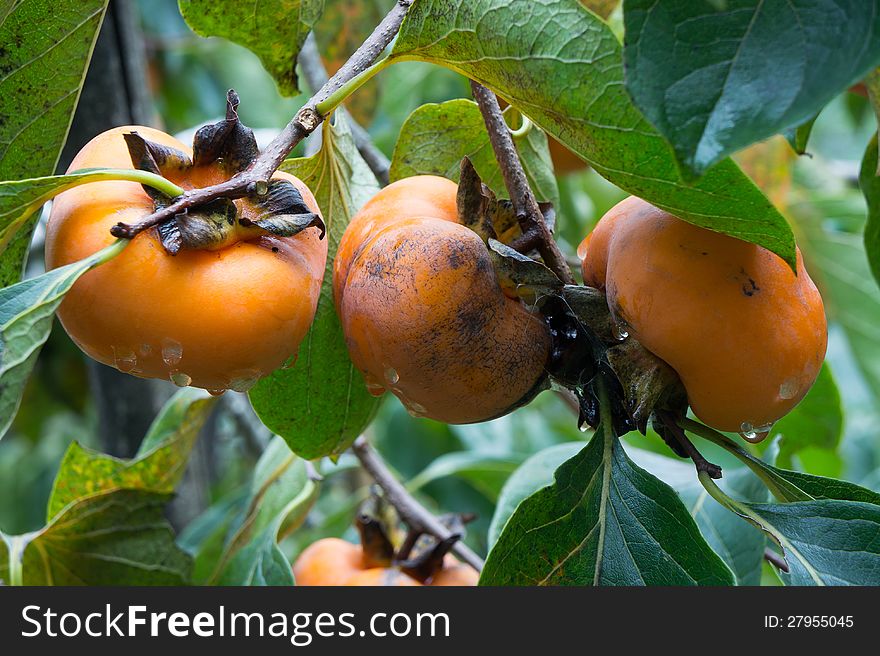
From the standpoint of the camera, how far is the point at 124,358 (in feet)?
2.19

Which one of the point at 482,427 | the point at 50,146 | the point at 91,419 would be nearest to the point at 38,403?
the point at 91,419

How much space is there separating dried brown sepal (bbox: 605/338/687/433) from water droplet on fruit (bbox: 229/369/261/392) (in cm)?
28

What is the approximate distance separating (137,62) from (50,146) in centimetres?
79

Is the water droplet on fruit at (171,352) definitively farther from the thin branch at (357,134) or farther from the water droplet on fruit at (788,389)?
the thin branch at (357,134)

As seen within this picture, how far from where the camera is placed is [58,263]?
2.21ft

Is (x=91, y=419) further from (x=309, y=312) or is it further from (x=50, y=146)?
(x=309, y=312)

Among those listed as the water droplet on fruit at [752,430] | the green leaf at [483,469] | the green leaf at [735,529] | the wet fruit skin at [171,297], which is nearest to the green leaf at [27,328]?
the wet fruit skin at [171,297]

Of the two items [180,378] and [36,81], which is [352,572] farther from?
[36,81]

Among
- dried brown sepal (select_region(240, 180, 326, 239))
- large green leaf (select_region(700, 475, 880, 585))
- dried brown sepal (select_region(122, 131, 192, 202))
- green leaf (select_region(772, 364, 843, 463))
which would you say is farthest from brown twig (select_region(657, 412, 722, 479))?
green leaf (select_region(772, 364, 843, 463))

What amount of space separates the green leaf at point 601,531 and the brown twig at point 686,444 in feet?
0.17

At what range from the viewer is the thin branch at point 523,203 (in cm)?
77

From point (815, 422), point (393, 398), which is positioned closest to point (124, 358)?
point (815, 422)

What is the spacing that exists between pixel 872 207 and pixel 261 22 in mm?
761

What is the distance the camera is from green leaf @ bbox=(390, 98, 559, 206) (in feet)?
3.30
